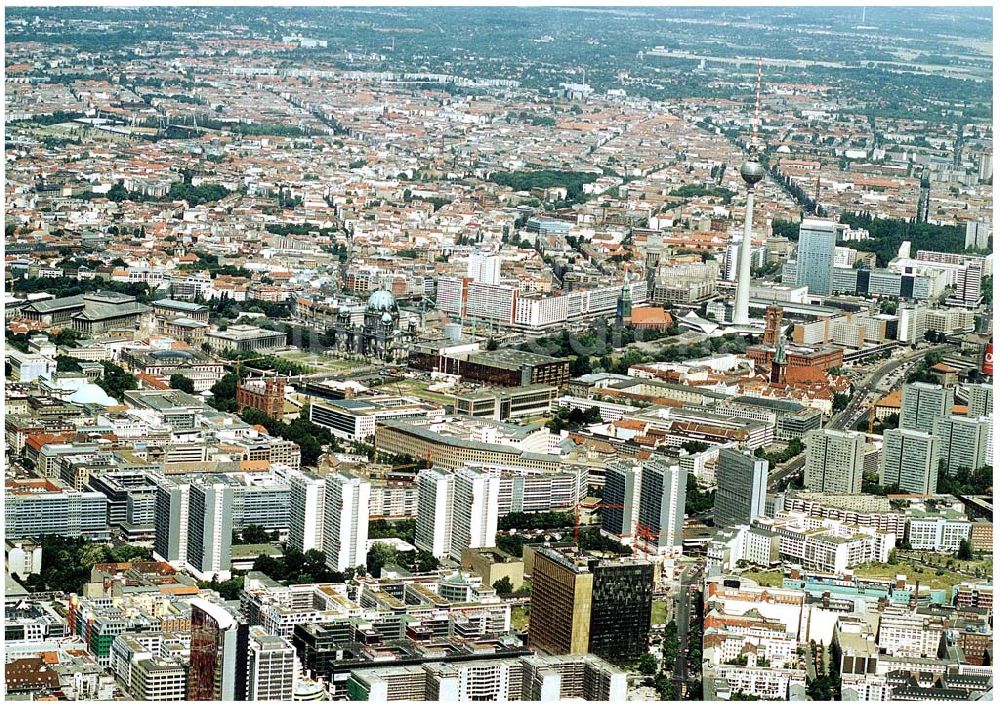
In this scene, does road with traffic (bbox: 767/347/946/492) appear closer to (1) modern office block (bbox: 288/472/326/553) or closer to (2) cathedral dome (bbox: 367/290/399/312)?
(1) modern office block (bbox: 288/472/326/553)

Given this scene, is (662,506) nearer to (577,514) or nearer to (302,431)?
(577,514)

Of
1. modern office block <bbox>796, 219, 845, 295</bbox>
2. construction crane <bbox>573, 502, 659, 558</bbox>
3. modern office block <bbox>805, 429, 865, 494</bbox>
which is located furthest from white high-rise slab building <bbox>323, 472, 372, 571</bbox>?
modern office block <bbox>796, 219, 845, 295</bbox>

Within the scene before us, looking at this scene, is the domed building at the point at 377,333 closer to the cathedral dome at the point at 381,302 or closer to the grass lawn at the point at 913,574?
the cathedral dome at the point at 381,302

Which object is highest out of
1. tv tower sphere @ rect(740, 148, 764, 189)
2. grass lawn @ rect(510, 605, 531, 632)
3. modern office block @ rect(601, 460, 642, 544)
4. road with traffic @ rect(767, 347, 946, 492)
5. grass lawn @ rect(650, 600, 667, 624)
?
tv tower sphere @ rect(740, 148, 764, 189)

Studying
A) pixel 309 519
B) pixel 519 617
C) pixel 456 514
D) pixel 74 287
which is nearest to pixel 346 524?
pixel 309 519

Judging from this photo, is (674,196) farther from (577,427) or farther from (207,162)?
(577,427)

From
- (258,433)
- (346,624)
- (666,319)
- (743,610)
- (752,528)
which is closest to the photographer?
(346,624)

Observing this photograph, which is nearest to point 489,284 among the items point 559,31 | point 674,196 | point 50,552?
point 674,196
